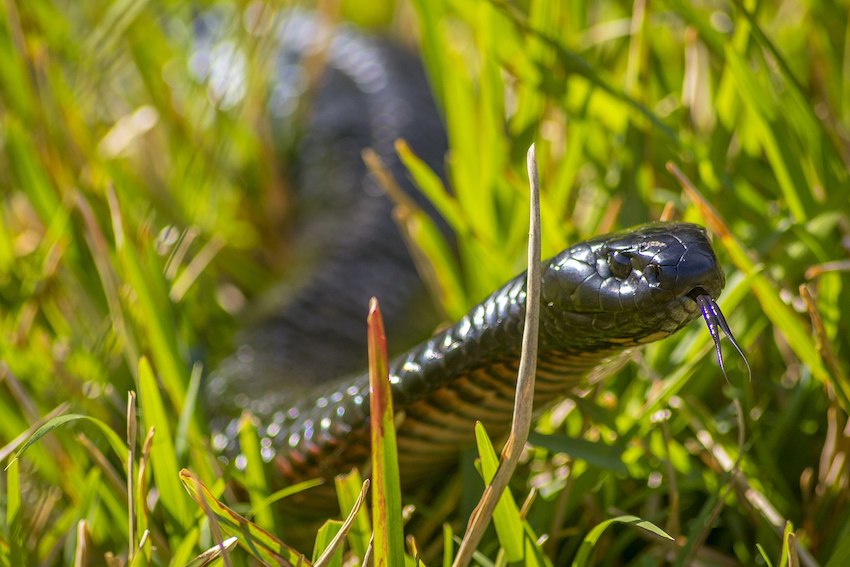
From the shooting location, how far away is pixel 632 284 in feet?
4.50

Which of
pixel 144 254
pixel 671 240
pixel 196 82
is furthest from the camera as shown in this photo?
pixel 196 82

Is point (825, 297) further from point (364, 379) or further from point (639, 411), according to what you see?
point (364, 379)

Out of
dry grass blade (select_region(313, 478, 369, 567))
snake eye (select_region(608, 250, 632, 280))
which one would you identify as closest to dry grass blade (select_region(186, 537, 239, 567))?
dry grass blade (select_region(313, 478, 369, 567))

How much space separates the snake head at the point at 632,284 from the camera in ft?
4.37

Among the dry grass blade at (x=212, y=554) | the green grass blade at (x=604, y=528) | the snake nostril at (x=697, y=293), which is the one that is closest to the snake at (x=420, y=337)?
the snake nostril at (x=697, y=293)

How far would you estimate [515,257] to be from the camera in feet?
7.09

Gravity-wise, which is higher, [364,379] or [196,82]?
[196,82]

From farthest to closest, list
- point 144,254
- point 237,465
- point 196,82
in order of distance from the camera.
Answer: point 196,82, point 144,254, point 237,465

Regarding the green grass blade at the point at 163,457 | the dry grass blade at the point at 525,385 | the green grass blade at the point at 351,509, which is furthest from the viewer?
the green grass blade at the point at 163,457

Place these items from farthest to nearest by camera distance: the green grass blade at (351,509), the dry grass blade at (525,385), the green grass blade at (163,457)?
the green grass blade at (163,457), the green grass blade at (351,509), the dry grass blade at (525,385)

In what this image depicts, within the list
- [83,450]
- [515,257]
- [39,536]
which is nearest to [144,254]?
[83,450]

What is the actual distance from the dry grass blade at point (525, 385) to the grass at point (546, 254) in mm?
162

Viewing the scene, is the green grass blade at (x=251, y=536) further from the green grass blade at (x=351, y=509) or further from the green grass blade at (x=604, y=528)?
the green grass blade at (x=604, y=528)

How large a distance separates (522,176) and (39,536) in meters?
1.21
